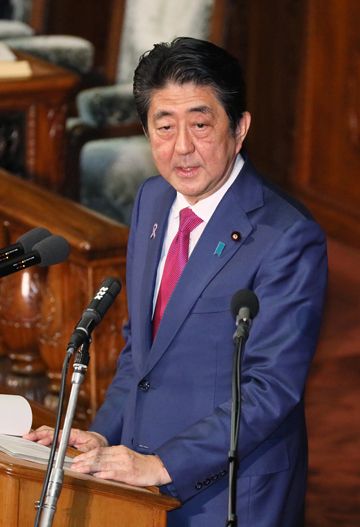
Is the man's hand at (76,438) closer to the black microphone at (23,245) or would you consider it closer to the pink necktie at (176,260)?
the pink necktie at (176,260)

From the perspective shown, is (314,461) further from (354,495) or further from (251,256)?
(251,256)

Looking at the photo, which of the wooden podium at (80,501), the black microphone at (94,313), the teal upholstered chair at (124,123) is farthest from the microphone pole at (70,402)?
the teal upholstered chair at (124,123)

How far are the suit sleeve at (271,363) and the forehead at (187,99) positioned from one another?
0.97 feet

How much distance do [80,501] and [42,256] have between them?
443 mm

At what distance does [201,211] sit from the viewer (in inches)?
100

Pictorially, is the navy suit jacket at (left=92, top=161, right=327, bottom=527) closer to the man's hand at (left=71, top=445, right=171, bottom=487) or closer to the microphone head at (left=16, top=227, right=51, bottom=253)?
the man's hand at (left=71, top=445, right=171, bottom=487)

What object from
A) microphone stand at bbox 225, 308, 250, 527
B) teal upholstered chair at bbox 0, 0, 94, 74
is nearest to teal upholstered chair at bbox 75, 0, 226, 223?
teal upholstered chair at bbox 0, 0, 94, 74

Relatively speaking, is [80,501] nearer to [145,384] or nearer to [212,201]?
[145,384]

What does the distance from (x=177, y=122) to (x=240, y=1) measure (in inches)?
181

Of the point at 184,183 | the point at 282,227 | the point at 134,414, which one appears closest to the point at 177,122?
the point at 184,183

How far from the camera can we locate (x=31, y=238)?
90.4 inches

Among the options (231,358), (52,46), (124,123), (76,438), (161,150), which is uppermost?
(161,150)

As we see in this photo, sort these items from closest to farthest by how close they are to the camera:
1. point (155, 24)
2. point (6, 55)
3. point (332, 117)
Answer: point (6, 55) < point (155, 24) < point (332, 117)

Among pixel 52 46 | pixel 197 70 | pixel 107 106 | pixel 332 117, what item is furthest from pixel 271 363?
pixel 52 46
